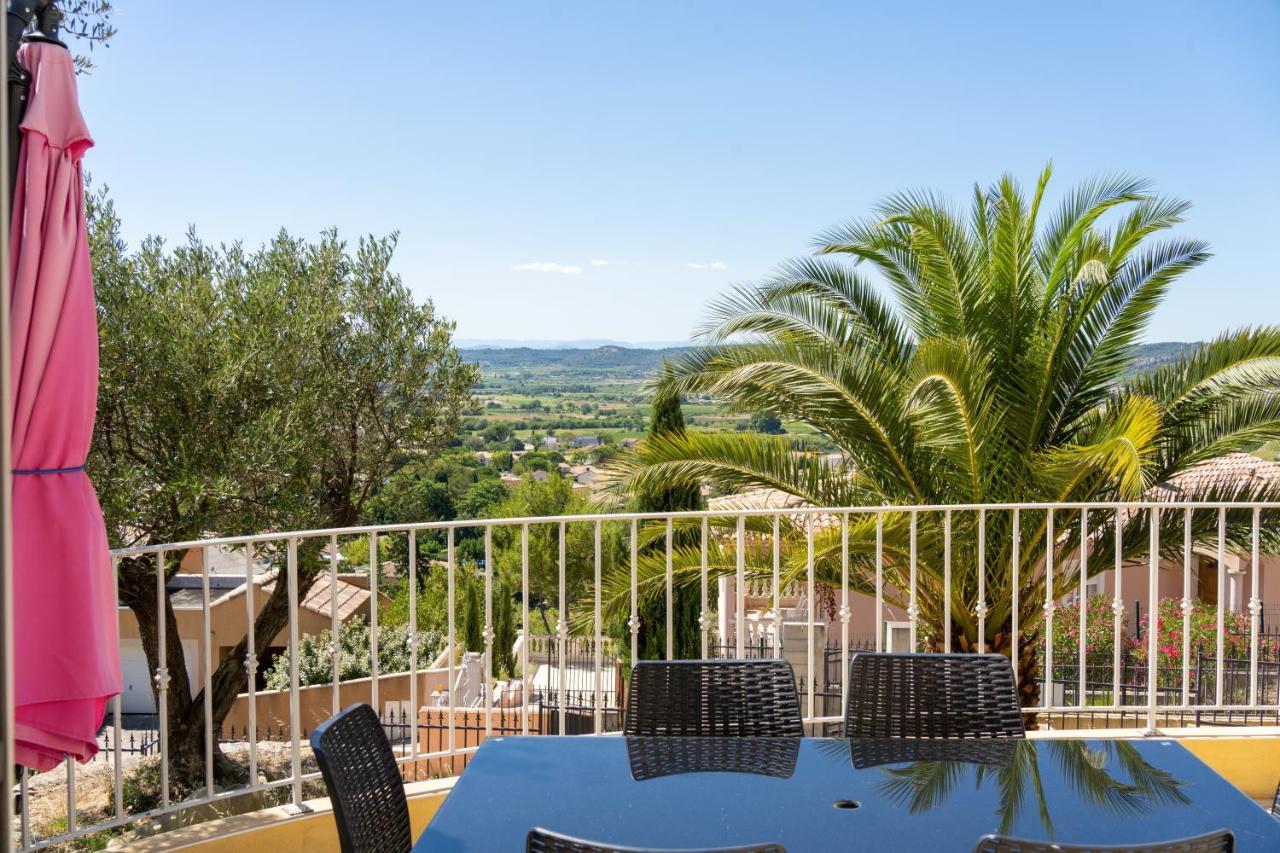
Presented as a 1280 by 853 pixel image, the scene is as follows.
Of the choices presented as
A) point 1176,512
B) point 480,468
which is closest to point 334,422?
point 1176,512

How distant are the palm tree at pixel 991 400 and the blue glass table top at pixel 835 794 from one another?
3.58 m

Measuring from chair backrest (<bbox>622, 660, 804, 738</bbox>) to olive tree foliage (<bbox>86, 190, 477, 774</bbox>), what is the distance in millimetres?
5535

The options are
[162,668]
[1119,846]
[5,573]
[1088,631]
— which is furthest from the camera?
[1088,631]

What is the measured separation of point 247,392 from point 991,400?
550 centimetres

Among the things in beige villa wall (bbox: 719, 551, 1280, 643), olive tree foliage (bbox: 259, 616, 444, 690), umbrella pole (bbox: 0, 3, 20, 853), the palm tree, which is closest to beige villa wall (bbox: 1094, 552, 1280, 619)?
beige villa wall (bbox: 719, 551, 1280, 643)

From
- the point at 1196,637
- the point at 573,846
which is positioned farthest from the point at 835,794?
the point at 1196,637

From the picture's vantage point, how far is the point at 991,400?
626cm

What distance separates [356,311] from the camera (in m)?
9.57

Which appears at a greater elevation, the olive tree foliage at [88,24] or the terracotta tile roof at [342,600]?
the olive tree foliage at [88,24]

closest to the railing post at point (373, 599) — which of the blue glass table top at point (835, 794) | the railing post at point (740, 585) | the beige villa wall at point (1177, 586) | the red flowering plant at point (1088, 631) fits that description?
the blue glass table top at point (835, 794)

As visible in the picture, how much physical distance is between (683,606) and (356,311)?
17.9ft

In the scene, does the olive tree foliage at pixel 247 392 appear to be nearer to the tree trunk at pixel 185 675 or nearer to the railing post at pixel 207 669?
the tree trunk at pixel 185 675

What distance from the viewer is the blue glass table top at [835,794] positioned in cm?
211

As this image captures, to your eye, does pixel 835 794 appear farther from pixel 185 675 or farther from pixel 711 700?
pixel 185 675
